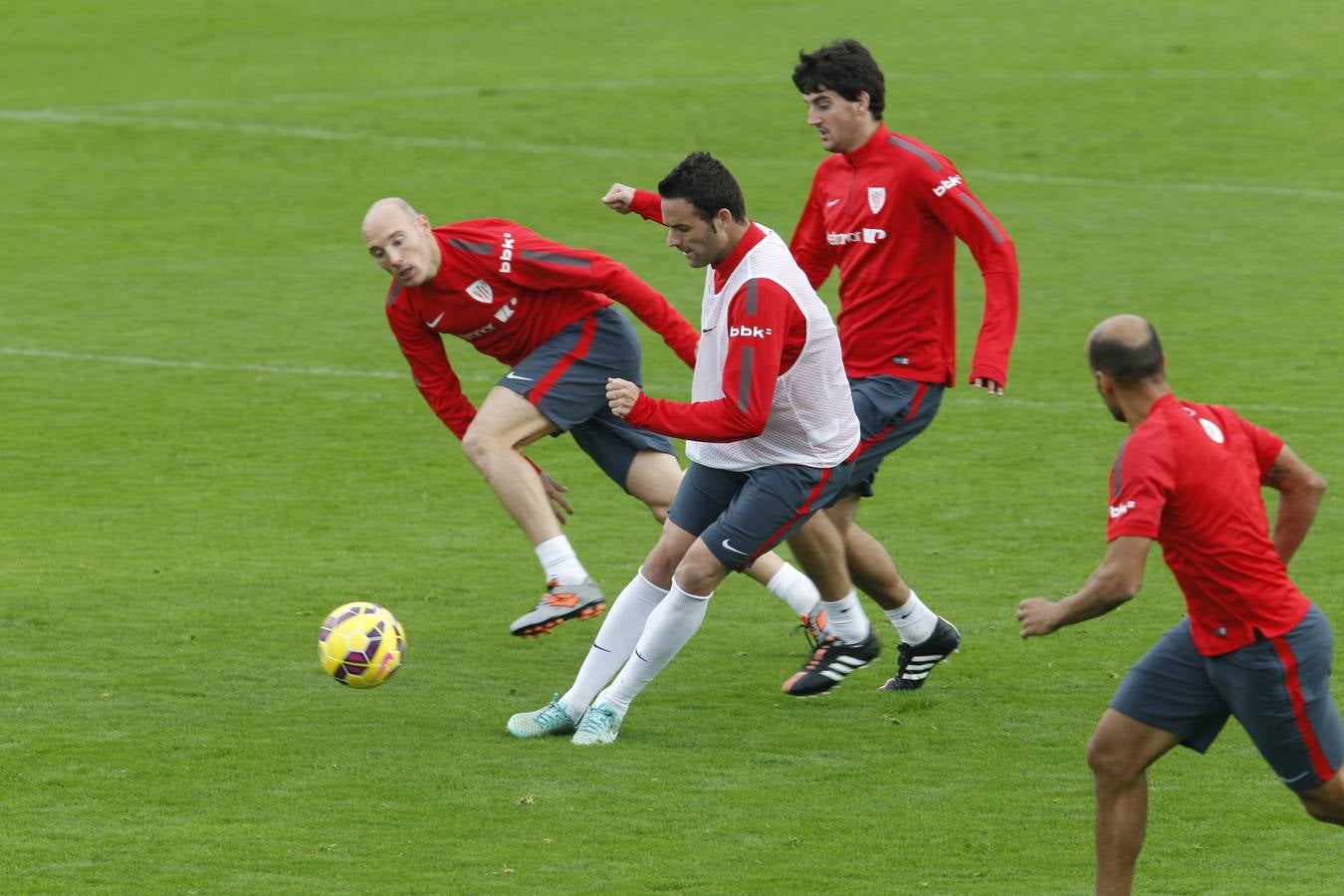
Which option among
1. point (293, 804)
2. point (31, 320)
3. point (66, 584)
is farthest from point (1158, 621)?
point (31, 320)

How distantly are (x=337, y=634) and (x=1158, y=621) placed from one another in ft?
11.9

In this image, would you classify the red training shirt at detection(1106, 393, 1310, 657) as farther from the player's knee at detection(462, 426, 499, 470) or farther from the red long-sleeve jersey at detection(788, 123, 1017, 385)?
the player's knee at detection(462, 426, 499, 470)

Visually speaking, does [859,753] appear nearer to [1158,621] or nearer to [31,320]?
[1158,621]

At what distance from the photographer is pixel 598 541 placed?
10.6 m

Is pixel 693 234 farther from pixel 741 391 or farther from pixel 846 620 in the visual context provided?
pixel 846 620

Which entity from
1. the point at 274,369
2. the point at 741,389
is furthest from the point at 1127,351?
the point at 274,369

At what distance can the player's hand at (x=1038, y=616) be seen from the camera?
5195 millimetres

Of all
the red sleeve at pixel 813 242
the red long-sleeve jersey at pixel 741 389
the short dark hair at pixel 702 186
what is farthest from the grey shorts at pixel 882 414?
the short dark hair at pixel 702 186

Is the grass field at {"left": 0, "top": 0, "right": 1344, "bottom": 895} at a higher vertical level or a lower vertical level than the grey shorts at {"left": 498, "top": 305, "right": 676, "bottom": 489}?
lower

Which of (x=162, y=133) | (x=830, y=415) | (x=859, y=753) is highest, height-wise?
Answer: (x=830, y=415)

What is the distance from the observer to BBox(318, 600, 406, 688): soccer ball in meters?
7.45

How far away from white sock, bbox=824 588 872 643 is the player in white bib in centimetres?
83

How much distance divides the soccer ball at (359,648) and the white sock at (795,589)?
165cm

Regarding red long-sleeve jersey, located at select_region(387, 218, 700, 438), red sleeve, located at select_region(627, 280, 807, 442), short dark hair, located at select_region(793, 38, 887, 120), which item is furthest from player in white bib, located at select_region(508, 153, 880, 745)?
short dark hair, located at select_region(793, 38, 887, 120)
